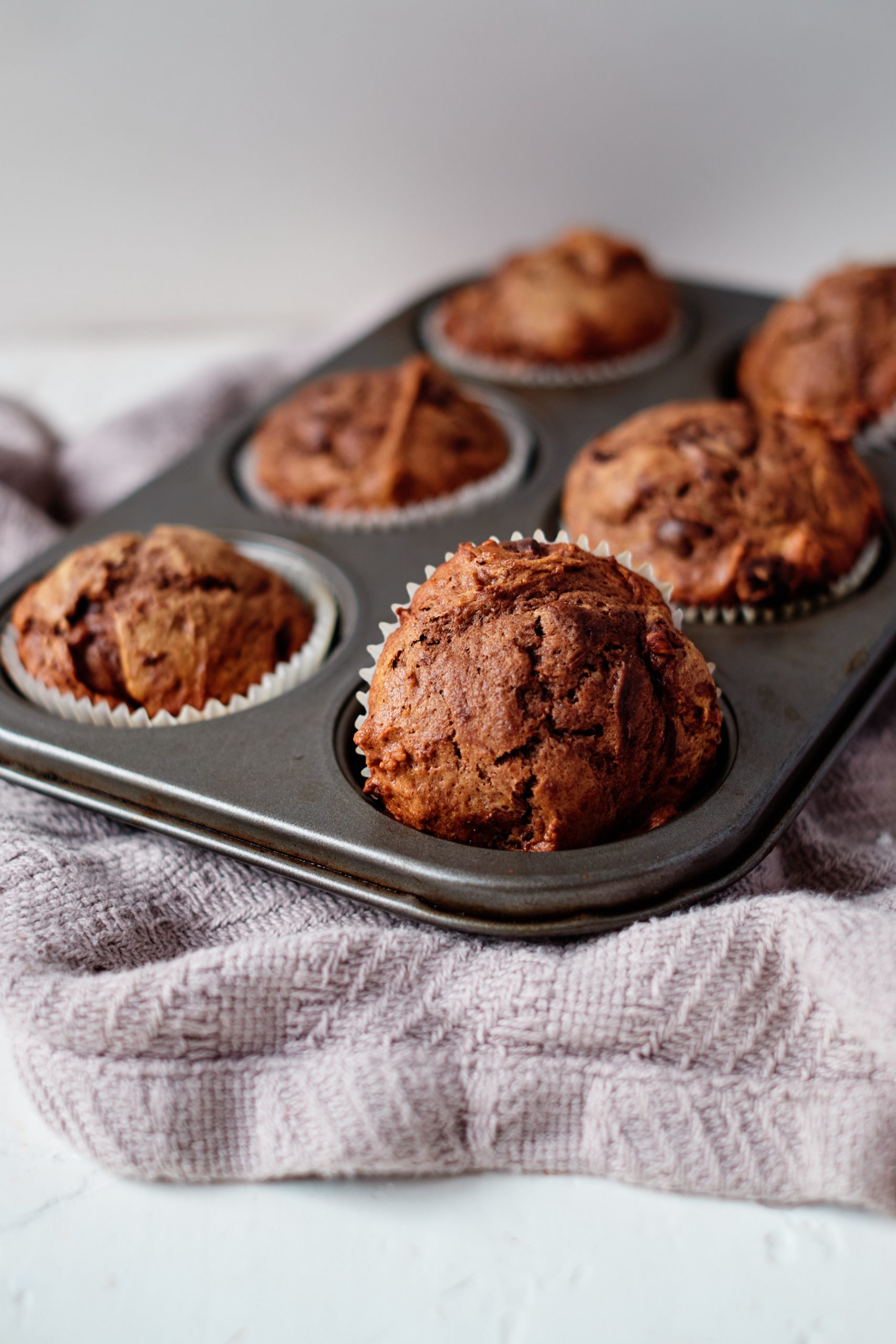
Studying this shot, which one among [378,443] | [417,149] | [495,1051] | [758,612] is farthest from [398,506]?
[417,149]

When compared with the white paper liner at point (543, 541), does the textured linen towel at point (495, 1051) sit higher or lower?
lower

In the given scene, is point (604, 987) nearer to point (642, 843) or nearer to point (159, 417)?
point (642, 843)

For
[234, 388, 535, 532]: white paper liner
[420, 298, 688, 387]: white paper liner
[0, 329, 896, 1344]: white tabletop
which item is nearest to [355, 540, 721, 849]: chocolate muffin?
[0, 329, 896, 1344]: white tabletop

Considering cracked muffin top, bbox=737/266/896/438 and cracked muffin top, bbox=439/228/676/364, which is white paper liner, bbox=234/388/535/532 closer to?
cracked muffin top, bbox=439/228/676/364

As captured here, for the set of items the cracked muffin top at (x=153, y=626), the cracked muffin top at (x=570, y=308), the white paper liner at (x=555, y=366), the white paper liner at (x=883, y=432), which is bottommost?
the white paper liner at (x=883, y=432)

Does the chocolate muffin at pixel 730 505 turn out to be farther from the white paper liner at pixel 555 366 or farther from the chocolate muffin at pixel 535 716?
the white paper liner at pixel 555 366

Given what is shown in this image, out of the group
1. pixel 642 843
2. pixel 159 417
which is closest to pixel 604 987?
pixel 642 843

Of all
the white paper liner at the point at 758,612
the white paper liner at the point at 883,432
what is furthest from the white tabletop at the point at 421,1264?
the white paper liner at the point at 883,432

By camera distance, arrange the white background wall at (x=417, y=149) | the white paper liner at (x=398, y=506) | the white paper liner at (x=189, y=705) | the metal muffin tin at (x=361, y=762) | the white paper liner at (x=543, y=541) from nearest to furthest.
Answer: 1. the metal muffin tin at (x=361, y=762)
2. the white paper liner at (x=543, y=541)
3. the white paper liner at (x=189, y=705)
4. the white paper liner at (x=398, y=506)
5. the white background wall at (x=417, y=149)
